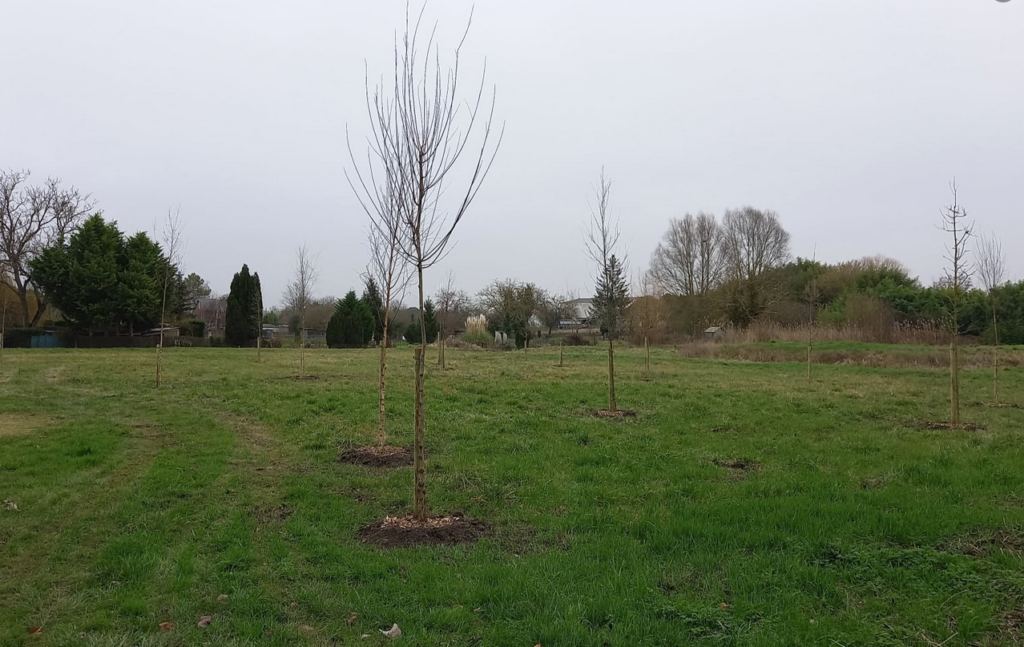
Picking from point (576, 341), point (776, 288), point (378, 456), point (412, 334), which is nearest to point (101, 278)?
point (412, 334)

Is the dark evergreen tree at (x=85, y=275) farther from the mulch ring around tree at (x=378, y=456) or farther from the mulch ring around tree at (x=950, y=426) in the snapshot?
the mulch ring around tree at (x=950, y=426)

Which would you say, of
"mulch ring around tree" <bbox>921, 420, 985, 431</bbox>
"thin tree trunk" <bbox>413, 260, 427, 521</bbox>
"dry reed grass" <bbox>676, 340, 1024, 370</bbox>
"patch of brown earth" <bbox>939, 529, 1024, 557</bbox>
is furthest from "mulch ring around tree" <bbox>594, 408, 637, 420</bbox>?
"dry reed grass" <bbox>676, 340, 1024, 370</bbox>

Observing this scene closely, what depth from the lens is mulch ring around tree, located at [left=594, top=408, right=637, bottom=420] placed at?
375 inches

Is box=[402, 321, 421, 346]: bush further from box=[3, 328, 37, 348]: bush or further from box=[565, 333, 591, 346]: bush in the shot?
box=[3, 328, 37, 348]: bush

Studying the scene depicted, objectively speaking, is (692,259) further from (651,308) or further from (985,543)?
(985,543)

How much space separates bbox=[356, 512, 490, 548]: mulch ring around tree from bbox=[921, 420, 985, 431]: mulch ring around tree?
727cm

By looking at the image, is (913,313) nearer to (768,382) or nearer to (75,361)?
(768,382)

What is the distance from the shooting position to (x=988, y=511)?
179 inches

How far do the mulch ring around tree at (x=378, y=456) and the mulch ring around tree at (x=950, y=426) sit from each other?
7.32 m

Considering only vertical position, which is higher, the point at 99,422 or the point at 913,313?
the point at 913,313

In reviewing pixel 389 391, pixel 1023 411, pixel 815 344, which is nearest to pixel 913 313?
pixel 815 344

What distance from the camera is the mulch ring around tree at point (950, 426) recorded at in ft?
27.3

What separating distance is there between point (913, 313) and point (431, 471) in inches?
1355

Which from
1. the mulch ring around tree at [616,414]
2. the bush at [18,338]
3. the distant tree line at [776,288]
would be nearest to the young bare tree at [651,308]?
the distant tree line at [776,288]
